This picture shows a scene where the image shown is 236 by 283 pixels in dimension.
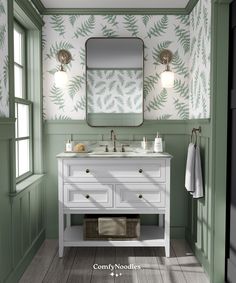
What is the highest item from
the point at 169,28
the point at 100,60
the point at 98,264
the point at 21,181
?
the point at 169,28

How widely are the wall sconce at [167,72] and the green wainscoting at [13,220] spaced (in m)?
1.64

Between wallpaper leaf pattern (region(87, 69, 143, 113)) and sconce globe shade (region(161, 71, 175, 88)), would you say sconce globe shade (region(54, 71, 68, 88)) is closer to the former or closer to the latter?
wallpaper leaf pattern (region(87, 69, 143, 113))

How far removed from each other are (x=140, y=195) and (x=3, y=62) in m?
1.64

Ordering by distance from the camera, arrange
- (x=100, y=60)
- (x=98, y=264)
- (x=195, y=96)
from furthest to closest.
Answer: (x=100, y=60), (x=195, y=96), (x=98, y=264)

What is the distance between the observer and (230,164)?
282 cm

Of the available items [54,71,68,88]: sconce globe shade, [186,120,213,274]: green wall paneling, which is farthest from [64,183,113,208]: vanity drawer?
[54,71,68,88]: sconce globe shade

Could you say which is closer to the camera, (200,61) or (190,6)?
(200,61)

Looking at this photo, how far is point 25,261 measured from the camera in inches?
121

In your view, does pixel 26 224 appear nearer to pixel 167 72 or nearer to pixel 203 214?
pixel 203 214

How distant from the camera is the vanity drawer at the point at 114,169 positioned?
10.8 ft

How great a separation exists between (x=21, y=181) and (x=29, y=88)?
100 centimetres

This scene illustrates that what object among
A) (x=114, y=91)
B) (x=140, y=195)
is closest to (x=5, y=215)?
(x=140, y=195)

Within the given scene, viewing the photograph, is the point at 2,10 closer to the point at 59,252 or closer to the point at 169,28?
the point at 169,28

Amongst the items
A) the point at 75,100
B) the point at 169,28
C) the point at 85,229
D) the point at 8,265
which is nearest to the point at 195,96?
the point at 169,28
